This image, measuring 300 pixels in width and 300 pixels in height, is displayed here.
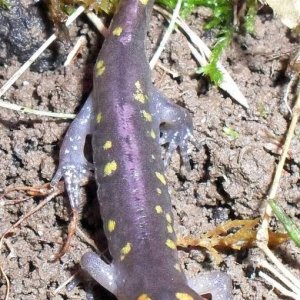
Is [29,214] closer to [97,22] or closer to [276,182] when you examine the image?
[97,22]

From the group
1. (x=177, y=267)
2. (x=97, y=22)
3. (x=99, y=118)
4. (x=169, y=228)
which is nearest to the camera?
(x=177, y=267)

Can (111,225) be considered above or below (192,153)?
below

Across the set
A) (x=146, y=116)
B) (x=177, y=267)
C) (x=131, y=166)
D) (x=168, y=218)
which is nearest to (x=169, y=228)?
(x=168, y=218)

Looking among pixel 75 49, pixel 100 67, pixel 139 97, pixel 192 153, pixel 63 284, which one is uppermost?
pixel 75 49

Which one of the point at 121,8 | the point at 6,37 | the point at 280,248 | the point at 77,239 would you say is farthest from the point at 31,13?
the point at 280,248

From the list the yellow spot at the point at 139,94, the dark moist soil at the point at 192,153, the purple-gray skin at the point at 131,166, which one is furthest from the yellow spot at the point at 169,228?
the yellow spot at the point at 139,94

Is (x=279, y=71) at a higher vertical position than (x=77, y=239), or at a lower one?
higher

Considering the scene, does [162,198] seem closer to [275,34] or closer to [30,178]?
[30,178]

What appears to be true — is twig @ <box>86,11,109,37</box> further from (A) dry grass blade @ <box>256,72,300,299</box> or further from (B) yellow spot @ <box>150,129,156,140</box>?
(A) dry grass blade @ <box>256,72,300,299</box>
